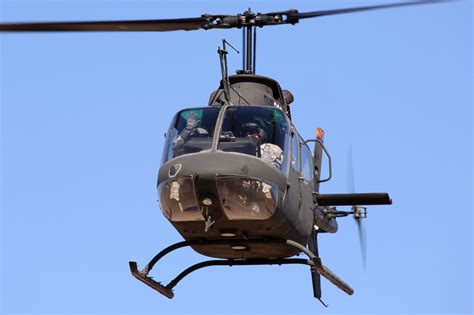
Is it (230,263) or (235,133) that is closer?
(235,133)

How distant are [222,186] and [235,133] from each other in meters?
1.18

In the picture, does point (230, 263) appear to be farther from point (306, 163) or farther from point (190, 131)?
point (190, 131)

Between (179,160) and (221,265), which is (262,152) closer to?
(179,160)

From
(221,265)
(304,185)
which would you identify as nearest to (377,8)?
(304,185)

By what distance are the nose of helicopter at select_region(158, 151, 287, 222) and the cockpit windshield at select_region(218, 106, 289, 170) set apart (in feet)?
0.95

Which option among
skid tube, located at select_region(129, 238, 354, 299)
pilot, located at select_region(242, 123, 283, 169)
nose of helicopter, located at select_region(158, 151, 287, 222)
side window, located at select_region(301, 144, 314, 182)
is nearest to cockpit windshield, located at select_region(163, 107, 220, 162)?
nose of helicopter, located at select_region(158, 151, 287, 222)

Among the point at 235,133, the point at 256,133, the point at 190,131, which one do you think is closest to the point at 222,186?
the point at 235,133

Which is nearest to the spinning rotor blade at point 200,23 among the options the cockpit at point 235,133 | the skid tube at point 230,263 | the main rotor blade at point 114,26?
the main rotor blade at point 114,26

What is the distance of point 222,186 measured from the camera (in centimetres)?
1684

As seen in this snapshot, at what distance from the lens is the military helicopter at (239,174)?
16922 mm

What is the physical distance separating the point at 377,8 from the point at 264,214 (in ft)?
12.5

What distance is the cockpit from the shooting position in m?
17.4

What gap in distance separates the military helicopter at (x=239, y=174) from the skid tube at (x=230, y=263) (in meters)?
0.02

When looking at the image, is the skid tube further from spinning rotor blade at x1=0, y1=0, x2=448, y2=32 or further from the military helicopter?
spinning rotor blade at x1=0, y1=0, x2=448, y2=32
